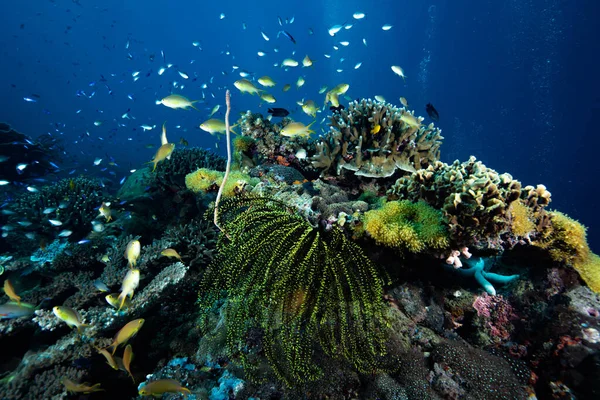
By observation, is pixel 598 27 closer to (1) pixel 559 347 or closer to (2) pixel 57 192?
(1) pixel 559 347

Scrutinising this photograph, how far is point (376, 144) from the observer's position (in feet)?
17.6

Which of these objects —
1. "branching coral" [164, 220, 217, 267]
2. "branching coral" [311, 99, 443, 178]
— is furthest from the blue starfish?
"branching coral" [164, 220, 217, 267]

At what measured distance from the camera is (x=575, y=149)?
1618 inches

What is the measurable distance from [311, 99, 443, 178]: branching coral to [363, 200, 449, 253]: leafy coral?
5.78 ft

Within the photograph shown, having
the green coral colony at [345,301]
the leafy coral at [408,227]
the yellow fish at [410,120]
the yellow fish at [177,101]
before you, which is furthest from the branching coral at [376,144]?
the yellow fish at [177,101]


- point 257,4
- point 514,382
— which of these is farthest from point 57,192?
point 257,4

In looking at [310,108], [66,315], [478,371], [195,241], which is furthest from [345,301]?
[310,108]

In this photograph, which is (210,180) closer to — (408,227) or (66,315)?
(66,315)


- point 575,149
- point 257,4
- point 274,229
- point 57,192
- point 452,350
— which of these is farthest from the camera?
point 257,4

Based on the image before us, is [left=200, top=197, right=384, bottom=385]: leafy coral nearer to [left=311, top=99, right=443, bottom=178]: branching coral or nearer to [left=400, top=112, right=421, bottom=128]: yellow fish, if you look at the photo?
[left=311, top=99, right=443, bottom=178]: branching coral

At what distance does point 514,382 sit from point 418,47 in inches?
3384

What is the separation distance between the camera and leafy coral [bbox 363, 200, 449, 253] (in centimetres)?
295

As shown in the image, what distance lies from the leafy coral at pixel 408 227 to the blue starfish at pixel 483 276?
911mm

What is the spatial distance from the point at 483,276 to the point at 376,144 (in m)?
Result: 2.99
